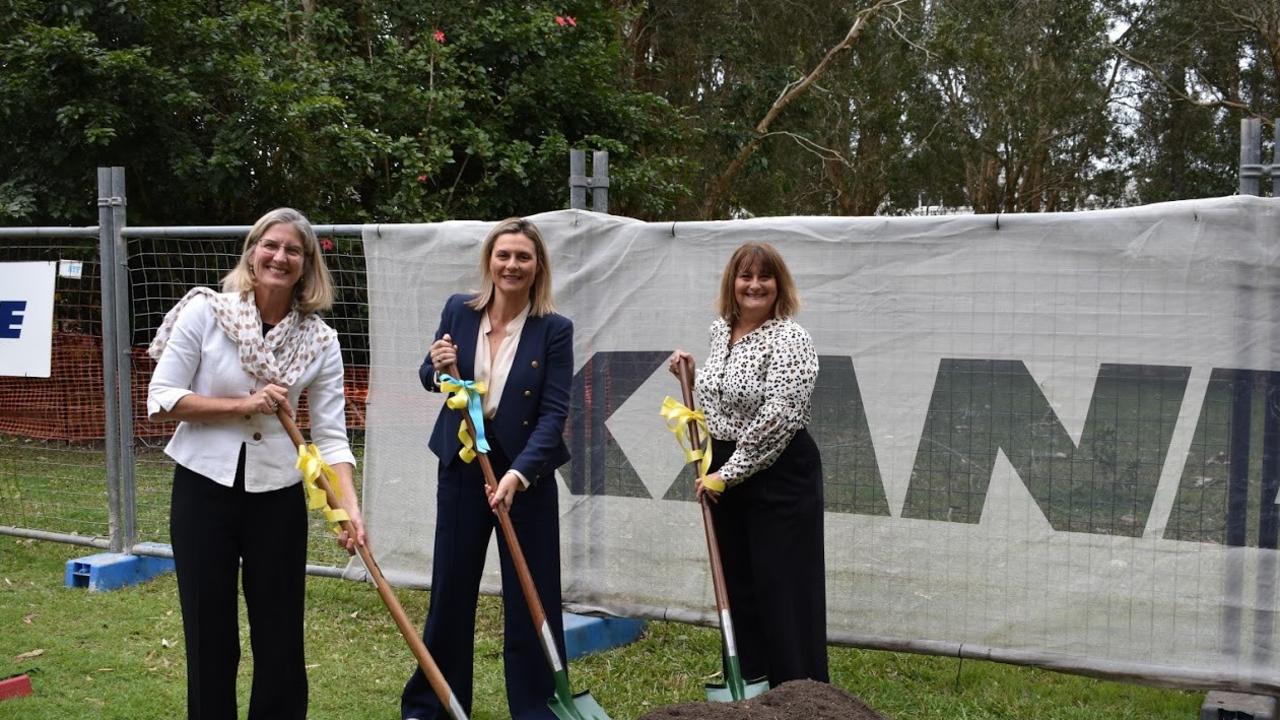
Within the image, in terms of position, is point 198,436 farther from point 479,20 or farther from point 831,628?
point 479,20

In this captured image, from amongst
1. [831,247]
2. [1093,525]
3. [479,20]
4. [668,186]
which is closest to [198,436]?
[831,247]

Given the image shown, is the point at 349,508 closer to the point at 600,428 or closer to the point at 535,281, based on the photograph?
the point at 535,281

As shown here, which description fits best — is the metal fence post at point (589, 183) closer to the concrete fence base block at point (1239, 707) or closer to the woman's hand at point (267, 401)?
the woman's hand at point (267, 401)

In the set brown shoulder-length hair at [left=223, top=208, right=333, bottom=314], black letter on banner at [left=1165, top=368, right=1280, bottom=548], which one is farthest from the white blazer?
black letter on banner at [left=1165, top=368, right=1280, bottom=548]

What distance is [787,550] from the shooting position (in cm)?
424

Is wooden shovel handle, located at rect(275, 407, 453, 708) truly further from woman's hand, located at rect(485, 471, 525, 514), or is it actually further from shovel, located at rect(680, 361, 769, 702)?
shovel, located at rect(680, 361, 769, 702)

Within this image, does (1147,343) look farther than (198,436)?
Yes

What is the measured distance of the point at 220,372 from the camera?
367cm

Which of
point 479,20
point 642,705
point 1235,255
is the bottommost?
point 642,705

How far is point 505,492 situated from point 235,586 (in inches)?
34.9

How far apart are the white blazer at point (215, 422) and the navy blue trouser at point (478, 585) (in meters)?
0.78

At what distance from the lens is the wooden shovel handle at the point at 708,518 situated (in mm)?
4008

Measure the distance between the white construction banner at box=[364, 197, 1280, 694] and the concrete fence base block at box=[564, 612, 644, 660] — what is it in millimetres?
105

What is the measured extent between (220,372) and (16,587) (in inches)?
149
